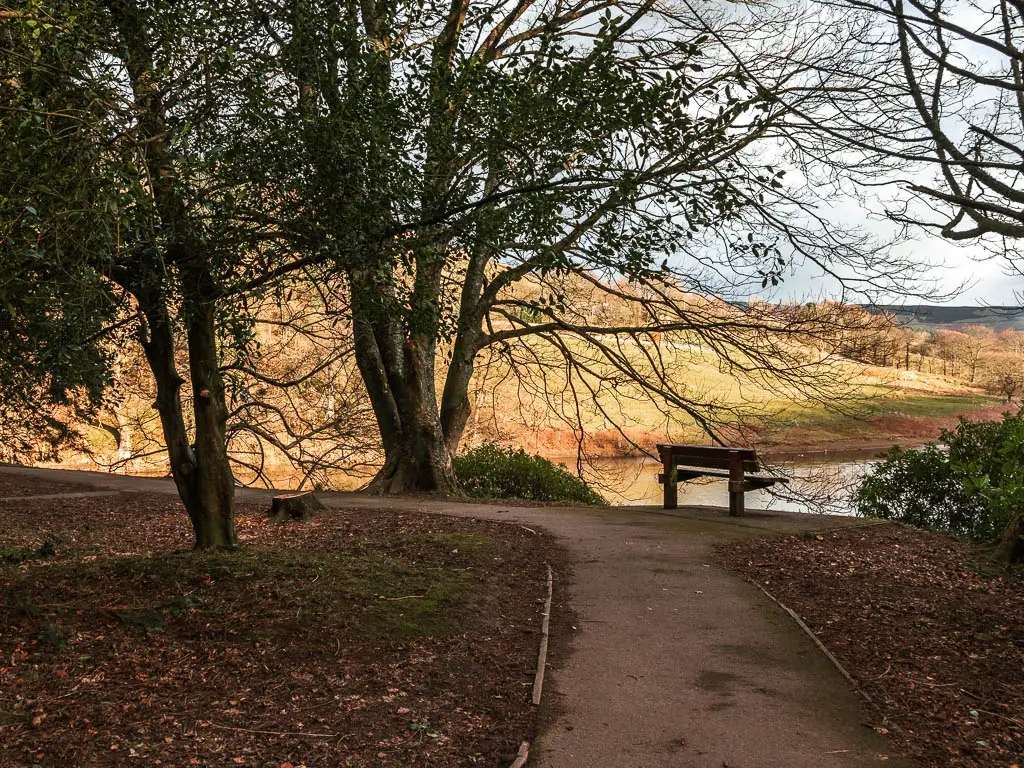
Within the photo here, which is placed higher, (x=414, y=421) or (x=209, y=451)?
(x=414, y=421)

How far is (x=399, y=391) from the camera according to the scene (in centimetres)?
1513

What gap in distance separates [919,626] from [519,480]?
9963 millimetres

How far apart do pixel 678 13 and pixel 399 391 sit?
8.40 m

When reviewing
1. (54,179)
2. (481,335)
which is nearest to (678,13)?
(481,335)

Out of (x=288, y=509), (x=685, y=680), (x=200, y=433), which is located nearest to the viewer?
(x=685, y=680)

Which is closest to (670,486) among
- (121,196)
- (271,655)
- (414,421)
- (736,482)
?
(736,482)

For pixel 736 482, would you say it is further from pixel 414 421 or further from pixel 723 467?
pixel 414 421

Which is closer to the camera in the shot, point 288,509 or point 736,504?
point 288,509

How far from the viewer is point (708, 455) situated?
12453mm

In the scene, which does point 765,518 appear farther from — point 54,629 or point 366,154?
point 54,629

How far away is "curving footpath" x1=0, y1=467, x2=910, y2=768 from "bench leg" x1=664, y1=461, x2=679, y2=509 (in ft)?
10.4

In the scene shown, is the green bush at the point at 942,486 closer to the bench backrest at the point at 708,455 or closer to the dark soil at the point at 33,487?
the bench backrest at the point at 708,455

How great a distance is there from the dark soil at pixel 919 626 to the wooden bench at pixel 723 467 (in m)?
1.63

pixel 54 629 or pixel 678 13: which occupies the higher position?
pixel 678 13
